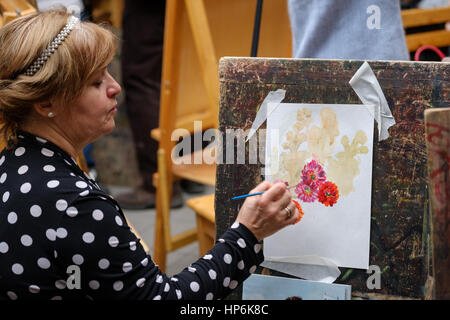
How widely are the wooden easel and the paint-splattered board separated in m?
0.71

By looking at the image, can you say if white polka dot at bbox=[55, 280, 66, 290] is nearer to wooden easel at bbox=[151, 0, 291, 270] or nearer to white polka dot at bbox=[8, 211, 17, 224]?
white polka dot at bbox=[8, 211, 17, 224]

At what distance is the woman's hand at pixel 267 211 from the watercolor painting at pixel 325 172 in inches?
4.9

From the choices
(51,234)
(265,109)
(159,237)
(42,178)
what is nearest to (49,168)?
(42,178)

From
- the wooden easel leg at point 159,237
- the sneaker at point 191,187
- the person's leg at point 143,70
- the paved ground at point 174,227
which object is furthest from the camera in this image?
the sneaker at point 191,187

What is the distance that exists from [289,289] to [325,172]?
0.28 m

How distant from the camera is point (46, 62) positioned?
106 cm

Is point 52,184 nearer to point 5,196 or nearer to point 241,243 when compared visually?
point 5,196

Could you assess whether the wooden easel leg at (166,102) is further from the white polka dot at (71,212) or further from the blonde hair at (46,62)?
the white polka dot at (71,212)

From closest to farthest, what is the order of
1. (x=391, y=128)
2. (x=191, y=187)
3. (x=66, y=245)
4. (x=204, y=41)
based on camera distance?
(x=66, y=245), (x=391, y=128), (x=204, y=41), (x=191, y=187)

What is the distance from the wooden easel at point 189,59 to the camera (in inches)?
81.5

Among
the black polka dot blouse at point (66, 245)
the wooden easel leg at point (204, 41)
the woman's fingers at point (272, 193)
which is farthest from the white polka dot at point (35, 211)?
the wooden easel leg at point (204, 41)

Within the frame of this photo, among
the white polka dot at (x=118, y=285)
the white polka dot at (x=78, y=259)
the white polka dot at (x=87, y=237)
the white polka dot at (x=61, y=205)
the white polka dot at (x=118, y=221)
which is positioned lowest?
the white polka dot at (x=118, y=285)
